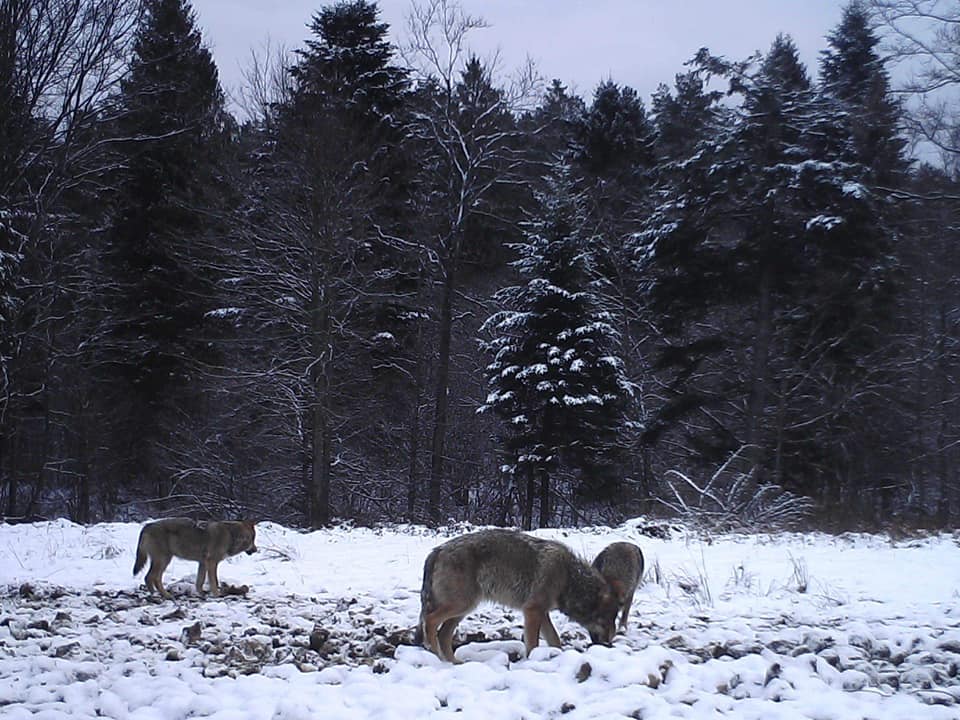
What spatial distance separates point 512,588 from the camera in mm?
6371

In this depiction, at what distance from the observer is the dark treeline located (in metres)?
22.4

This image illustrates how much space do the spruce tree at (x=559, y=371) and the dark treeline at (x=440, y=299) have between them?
103 millimetres

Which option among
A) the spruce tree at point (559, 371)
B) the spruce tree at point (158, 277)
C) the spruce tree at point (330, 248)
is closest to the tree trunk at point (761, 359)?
the spruce tree at point (559, 371)

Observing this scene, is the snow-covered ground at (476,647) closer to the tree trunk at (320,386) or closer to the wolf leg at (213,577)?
the wolf leg at (213,577)

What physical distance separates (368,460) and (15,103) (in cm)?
1725

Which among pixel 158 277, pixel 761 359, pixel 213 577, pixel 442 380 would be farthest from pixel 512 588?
pixel 158 277

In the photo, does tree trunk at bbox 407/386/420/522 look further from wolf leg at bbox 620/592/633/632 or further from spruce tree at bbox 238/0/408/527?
wolf leg at bbox 620/592/633/632

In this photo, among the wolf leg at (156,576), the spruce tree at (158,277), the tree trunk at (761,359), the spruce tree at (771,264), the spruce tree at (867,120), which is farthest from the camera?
the spruce tree at (158,277)

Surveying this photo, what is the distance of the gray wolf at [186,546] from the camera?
8.98 meters

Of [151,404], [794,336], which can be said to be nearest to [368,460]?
[151,404]

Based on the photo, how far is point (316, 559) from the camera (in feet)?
38.3

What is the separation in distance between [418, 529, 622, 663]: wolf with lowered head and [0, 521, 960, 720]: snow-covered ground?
253mm

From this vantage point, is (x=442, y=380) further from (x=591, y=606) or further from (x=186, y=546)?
(x=591, y=606)

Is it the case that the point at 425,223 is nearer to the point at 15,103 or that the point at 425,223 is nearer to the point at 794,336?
the point at 794,336
